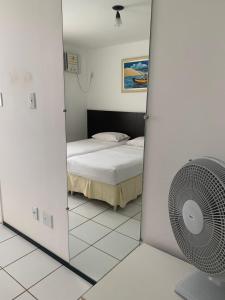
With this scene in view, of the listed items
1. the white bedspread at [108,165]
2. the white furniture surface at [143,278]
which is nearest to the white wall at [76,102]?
the white bedspread at [108,165]

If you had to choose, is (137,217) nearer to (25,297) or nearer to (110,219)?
(110,219)

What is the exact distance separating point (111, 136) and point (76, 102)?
32 centimetres

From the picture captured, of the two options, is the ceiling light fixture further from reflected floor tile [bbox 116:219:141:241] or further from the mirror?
reflected floor tile [bbox 116:219:141:241]

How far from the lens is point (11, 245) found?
1.99 meters

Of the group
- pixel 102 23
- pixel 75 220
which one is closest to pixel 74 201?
pixel 75 220

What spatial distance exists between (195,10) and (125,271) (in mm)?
1032

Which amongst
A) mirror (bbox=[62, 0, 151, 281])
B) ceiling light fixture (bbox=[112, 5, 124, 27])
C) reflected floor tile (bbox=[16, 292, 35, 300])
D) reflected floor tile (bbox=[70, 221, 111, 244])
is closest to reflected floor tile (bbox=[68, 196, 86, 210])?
mirror (bbox=[62, 0, 151, 281])

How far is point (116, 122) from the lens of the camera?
1.43 metres

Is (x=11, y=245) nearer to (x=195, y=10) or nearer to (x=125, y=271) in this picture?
(x=125, y=271)

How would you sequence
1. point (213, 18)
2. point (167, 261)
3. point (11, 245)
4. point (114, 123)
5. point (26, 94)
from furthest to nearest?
point (11, 245) → point (26, 94) → point (114, 123) → point (167, 261) → point (213, 18)

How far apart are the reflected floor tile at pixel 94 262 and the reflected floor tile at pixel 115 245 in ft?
0.11

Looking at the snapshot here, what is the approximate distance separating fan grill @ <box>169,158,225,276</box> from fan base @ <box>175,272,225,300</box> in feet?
0.40

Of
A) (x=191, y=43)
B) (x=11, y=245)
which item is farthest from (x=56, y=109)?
(x=11, y=245)

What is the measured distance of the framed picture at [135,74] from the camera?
1.14 metres
